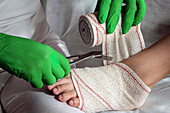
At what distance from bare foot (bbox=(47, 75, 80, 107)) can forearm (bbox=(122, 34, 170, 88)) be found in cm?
27

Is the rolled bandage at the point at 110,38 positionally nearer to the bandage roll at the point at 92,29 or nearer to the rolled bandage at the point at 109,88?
the bandage roll at the point at 92,29

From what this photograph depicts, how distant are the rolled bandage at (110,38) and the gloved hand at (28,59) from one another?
27 centimetres

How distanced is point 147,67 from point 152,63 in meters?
0.03

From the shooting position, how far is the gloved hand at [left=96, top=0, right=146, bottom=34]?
88 centimetres

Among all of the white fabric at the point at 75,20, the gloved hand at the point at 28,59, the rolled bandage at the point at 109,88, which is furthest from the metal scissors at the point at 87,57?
the white fabric at the point at 75,20

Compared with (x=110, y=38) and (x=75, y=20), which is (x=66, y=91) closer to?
(x=110, y=38)

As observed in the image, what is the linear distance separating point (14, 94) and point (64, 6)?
3.51ft

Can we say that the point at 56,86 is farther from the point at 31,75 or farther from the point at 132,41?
the point at 132,41

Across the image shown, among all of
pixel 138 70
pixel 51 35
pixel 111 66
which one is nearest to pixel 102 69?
pixel 111 66

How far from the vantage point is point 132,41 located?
1.05 m

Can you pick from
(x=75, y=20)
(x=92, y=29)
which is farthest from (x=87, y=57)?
(x=75, y=20)

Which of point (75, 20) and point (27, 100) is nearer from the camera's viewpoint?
point (27, 100)

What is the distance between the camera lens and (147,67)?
89cm

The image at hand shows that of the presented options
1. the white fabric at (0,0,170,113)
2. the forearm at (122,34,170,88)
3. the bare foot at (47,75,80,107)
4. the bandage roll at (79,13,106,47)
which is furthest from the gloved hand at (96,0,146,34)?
the white fabric at (0,0,170,113)
